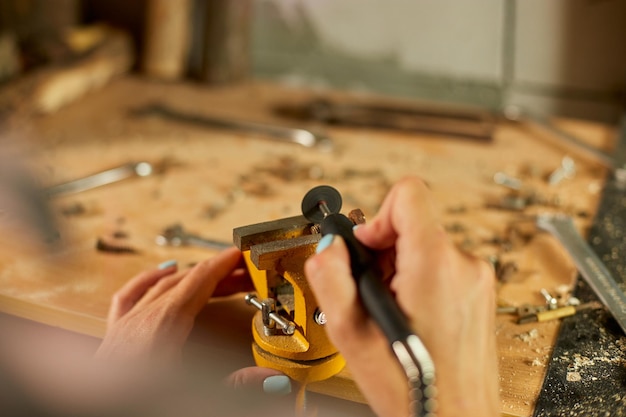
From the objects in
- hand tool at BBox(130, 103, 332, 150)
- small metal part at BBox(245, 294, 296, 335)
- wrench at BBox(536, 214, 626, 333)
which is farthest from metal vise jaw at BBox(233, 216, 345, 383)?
hand tool at BBox(130, 103, 332, 150)

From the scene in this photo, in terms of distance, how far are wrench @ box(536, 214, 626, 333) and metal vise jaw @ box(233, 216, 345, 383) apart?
383 millimetres

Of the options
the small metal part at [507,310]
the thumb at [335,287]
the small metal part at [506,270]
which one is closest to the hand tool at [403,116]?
the small metal part at [506,270]

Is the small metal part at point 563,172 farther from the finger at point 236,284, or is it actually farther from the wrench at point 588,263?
the finger at point 236,284

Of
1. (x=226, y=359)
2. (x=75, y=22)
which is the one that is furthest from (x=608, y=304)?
(x=75, y=22)

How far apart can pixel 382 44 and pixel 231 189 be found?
0.69m

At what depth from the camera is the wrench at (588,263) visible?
0.97 metres

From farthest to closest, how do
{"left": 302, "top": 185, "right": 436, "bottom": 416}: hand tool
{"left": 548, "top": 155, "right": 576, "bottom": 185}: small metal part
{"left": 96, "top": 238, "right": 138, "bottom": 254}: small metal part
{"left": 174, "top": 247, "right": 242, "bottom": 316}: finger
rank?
1. {"left": 548, "top": 155, "right": 576, "bottom": 185}: small metal part
2. {"left": 96, "top": 238, "right": 138, "bottom": 254}: small metal part
3. {"left": 174, "top": 247, "right": 242, "bottom": 316}: finger
4. {"left": 302, "top": 185, "right": 436, "bottom": 416}: hand tool

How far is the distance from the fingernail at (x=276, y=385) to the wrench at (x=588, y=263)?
418mm

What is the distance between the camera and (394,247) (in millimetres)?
714

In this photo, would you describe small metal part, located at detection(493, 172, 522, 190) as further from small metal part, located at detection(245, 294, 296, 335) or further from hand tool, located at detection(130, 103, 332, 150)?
small metal part, located at detection(245, 294, 296, 335)

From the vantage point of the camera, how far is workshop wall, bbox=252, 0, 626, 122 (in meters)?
1.69

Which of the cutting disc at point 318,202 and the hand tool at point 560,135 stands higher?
the cutting disc at point 318,202

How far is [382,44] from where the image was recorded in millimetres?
1823

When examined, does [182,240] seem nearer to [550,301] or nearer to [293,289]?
[293,289]
